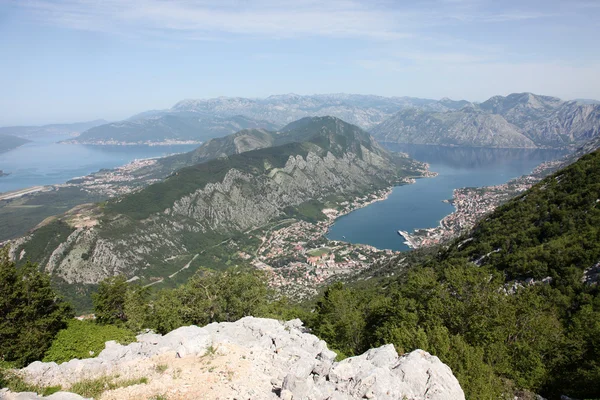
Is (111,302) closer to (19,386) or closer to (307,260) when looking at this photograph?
(19,386)

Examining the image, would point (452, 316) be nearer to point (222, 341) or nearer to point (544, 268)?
point (222, 341)

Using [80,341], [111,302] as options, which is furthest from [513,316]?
[111,302]

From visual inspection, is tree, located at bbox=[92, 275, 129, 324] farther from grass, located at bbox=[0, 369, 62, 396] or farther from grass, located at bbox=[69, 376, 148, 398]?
grass, located at bbox=[69, 376, 148, 398]

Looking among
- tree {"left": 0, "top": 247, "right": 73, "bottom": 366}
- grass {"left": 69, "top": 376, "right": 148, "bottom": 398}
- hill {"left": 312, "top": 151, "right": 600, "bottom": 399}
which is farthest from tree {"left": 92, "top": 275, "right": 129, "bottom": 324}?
hill {"left": 312, "top": 151, "right": 600, "bottom": 399}

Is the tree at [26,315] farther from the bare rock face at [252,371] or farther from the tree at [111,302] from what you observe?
the tree at [111,302]

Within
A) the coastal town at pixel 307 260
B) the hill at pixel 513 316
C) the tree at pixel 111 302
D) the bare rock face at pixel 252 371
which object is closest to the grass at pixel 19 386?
the bare rock face at pixel 252 371

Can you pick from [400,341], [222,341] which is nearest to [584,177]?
[400,341]
